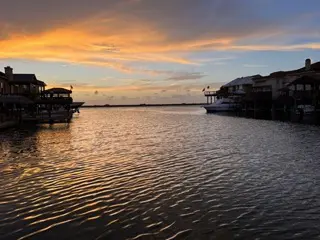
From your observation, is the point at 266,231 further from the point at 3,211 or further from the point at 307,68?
the point at 307,68

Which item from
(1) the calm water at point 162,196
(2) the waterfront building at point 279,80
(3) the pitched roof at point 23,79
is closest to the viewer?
(1) the calm water at point 162,196

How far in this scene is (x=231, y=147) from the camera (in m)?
25.8

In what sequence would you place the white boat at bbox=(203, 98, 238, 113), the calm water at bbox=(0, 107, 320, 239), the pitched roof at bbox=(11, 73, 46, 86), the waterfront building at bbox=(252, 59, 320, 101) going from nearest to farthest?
the calm water at bbox=(0, 107, 320, 239) < the pitched roof at bbox=(11, 73, 46, 86) < the waterfront building at bbox=(252, 59, 320, 101) < the white boat at bbox=(203, 98, 238, 113)

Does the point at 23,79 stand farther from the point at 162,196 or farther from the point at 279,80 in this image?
the point at 162,196

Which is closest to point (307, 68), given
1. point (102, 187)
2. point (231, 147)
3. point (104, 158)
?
point (231, 147)

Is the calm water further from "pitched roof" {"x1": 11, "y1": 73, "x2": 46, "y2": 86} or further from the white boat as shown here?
the white boat

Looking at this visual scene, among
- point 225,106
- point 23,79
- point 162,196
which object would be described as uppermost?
point 23,79

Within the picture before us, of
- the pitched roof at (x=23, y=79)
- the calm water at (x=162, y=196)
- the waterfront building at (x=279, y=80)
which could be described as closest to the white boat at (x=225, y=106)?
the waterfront building at (x=279, y=80)

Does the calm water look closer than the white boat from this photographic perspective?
Yes

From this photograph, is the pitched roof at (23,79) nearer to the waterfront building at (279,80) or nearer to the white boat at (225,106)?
the waterfront building at (279,80)

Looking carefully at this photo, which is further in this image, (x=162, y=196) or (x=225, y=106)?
(x=225, y=106)

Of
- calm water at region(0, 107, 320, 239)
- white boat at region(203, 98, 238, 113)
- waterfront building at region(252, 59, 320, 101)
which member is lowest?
calm water at region(0, 107, 320, 239)

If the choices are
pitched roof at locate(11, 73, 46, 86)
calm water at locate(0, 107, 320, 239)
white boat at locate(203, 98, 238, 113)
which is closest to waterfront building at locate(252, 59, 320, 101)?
white boat at locate(203, 98, 238, 113)

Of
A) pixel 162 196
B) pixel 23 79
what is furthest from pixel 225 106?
pixel 162 196
